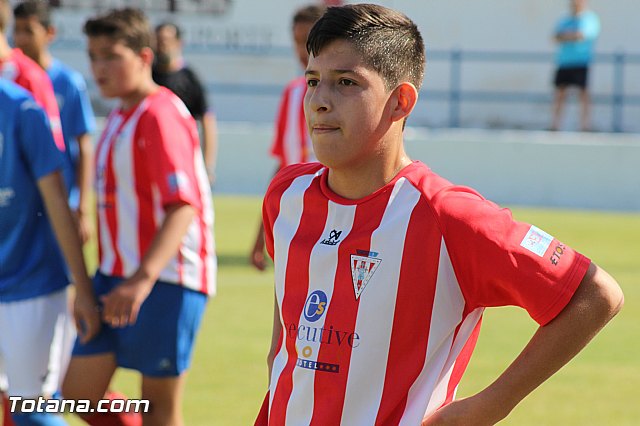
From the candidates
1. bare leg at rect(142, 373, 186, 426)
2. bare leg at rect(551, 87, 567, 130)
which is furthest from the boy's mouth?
bare leg at rect(551, 87, 567, 130)

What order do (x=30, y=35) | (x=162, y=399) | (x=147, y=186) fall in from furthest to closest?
1. (x=30, y=35)
2. (x=147, y=186)
3. (x=162, y=399)

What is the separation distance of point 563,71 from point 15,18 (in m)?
14.2

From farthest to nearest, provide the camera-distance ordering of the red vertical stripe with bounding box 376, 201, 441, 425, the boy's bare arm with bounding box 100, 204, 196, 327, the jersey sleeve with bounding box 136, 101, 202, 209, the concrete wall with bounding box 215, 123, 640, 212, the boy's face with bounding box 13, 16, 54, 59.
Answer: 1. the concrete wall with bounding box 215, 123, 640, 212
2. the boy's face with bounding box 13, 16, 54, 59
3. the jersey sleeve with bounding box 136, 101, 202, 209
4. the boy's bare arm with bounding box 100, 204, 196, 327
5. the red vertical stripe with bounding box 376, 201, 441, 425

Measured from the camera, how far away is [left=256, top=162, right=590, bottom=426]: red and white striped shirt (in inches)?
115

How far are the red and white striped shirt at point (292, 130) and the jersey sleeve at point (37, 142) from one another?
4029 millimetres

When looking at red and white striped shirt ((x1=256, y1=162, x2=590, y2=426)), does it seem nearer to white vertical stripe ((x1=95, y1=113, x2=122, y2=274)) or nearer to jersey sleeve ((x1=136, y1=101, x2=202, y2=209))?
jersey sleeve ((x1=136, y1=101, x2=202, y2=209))

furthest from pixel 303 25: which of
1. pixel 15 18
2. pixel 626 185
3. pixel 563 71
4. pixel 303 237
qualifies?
pixel 563 71

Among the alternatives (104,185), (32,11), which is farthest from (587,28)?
(104,185)

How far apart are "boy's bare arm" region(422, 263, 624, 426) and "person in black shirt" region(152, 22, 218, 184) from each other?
9.65 m

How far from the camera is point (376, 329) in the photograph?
303cm

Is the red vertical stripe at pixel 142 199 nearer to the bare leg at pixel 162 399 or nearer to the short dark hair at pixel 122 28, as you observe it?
the short dark hair at pixel 122 28

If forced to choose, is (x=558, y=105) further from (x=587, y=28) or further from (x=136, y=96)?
(x=136, y=96)

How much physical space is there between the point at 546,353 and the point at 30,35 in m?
6.28

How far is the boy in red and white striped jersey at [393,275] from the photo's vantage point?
114 inches
